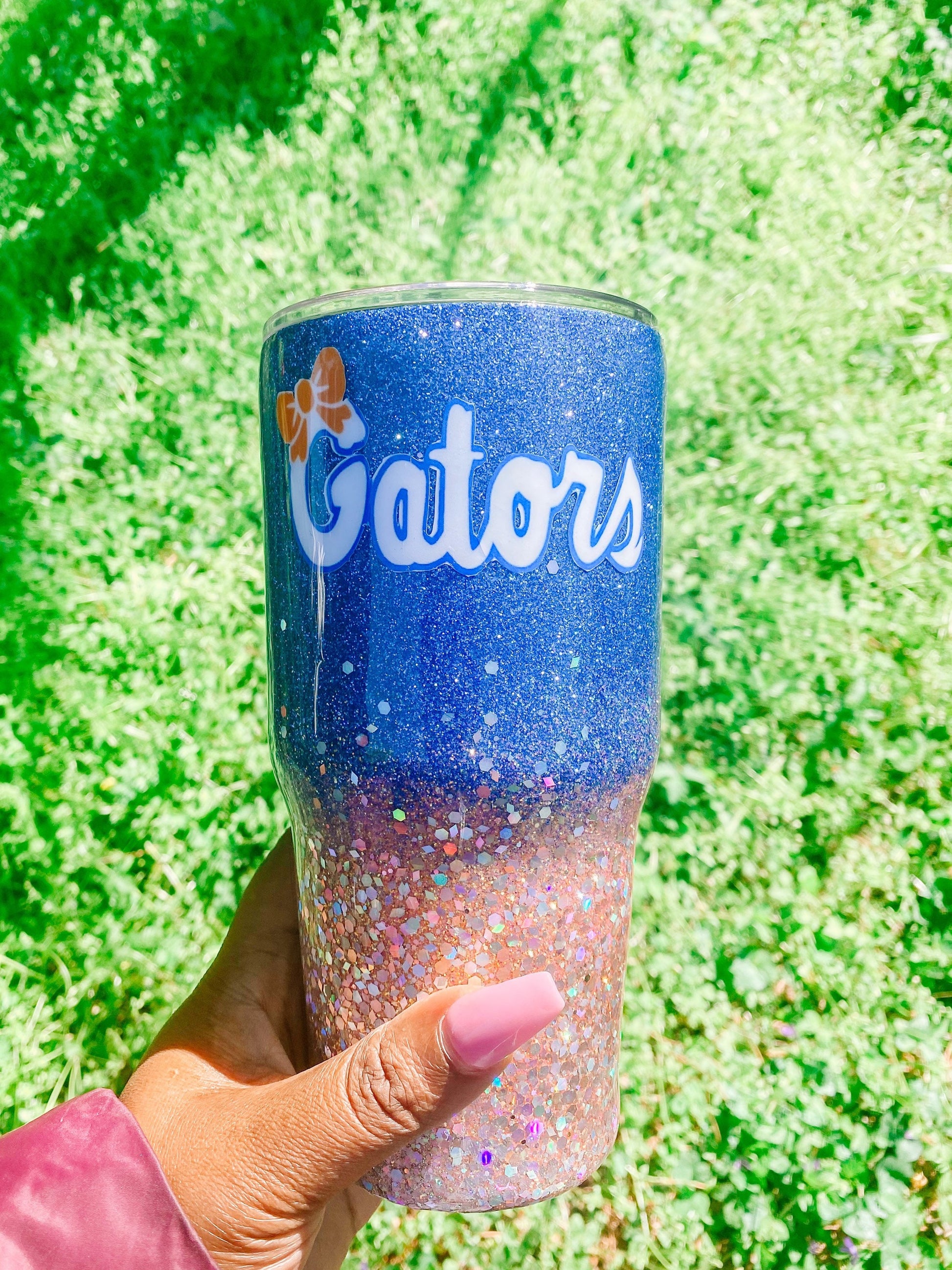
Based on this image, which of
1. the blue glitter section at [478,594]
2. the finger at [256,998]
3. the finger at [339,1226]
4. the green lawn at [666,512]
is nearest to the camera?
the blue glitter section at [478,594]

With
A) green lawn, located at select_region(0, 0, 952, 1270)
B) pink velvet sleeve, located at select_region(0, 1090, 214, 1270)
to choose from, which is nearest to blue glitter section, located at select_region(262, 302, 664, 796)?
pink velvet sleeve, located at select_region(0, 1090, 214, 1270)

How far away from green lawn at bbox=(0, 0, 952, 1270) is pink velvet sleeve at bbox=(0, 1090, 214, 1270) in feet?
3.52

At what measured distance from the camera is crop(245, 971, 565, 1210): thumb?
111 cm

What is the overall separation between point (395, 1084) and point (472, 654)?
18.5 inches

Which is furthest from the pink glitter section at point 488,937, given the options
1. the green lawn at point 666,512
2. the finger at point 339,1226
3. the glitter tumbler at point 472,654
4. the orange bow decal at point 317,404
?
the green lawn at point 666,512

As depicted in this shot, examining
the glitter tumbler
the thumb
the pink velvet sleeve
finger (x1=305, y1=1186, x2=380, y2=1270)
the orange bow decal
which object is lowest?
finger (x1=305, y1=1186, x2=380, y2=1270)

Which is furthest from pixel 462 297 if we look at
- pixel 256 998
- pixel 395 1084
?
pixel 256 998

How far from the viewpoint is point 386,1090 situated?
1.13m

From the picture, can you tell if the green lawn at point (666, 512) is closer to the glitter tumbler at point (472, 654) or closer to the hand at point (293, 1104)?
the hand at point (293, 1104)

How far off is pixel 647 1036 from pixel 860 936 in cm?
51

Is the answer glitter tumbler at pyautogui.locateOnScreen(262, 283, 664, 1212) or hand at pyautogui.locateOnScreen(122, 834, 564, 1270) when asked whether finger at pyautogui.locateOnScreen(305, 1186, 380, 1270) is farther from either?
glitter tumbler at pyautogui.locateOnScreen(262, 283, 664, 1212)

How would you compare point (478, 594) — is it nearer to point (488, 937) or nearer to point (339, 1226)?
point (488, 937)

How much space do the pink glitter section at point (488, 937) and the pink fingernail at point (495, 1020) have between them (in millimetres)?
62

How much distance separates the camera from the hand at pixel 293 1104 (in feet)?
3.67
